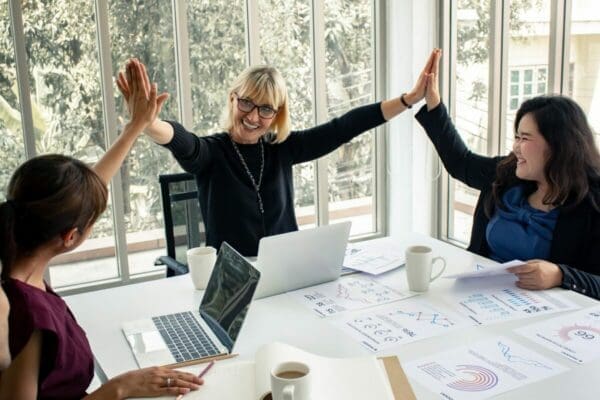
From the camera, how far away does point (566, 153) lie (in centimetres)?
202

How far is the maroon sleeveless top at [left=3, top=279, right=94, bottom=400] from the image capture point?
1096mm

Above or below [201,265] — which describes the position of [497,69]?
above

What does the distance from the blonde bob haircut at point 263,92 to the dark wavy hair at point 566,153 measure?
90cm

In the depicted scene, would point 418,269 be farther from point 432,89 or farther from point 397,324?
point 432,89

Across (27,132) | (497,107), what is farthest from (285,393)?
(497,107)

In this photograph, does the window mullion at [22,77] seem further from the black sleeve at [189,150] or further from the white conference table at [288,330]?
the white conference table at [288,330]

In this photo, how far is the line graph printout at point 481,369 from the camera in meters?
1.19

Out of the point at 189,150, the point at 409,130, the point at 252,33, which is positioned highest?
the point at 252,33

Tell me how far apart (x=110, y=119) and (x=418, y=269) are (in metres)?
2.08

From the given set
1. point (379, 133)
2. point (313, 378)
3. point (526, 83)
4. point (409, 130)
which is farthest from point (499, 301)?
point (379, 133)

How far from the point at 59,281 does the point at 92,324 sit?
72.0 inches

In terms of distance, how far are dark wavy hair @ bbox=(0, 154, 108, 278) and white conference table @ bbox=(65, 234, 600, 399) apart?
1.14 feet

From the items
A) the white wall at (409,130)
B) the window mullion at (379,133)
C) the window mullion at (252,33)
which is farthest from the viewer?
the window mullion at (379,133)

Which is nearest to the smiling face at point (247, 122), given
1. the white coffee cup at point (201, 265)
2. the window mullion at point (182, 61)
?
the white coffee cup at point (201, 265)
